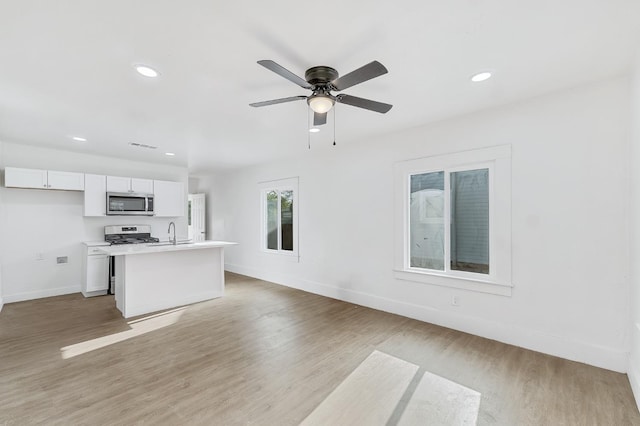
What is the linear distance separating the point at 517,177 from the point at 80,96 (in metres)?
4.62

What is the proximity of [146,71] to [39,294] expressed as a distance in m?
4.99

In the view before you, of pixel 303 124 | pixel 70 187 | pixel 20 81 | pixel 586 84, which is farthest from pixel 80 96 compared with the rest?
pixel 586 84

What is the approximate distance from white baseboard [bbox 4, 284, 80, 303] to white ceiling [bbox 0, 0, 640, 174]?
3006 millimetres

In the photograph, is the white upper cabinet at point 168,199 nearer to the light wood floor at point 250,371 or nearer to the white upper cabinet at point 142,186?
the white upper cabinet at point 142,186

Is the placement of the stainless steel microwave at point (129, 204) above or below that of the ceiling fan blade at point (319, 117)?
below

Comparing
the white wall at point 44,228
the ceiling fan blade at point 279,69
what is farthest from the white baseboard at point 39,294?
the ceiling fan blade at point 279,69

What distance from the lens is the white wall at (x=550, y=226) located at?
270 centimetres

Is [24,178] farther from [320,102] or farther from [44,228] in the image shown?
[320,102]

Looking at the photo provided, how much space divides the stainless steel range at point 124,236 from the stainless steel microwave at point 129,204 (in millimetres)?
408

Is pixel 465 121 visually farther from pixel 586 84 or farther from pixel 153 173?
pixel 153 173

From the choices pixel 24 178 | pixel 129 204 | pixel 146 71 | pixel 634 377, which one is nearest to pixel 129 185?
pixel 129 204

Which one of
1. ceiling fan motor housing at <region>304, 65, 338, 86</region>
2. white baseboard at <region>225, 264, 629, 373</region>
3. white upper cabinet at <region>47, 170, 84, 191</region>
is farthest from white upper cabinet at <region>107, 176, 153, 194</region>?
ceiling fan motor housing at <region>304, 65, 338, 86</region>

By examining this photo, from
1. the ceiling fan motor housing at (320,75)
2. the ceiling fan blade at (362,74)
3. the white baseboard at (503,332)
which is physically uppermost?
the ceiling fan motor housing at (320,75)

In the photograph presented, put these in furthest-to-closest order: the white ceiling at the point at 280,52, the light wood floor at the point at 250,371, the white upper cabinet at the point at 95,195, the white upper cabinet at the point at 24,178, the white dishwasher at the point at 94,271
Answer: the white upper cabinet at the point at 95,195
the white dishwasher at the point at 94,271
the white upper cabinet at the point at 24,178
the light wood floor at the point at 250,371
the white ceiling at the point at 280,52
